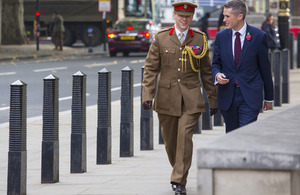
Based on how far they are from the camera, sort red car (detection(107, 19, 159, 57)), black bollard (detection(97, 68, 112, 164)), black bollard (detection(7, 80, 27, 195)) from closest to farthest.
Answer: black bollard (detection(7, 80, 27, 195)) → black bollard (detection(97, 68, 112, 164)) → red car (detection(107, 19, 159, 57))

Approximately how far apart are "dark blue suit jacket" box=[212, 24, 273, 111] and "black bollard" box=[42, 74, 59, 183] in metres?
1.34

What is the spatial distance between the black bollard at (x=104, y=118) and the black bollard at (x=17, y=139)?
5.36 ft

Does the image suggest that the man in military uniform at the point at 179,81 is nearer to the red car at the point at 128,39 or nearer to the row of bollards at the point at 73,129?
the row of bollards at the point at 73,129

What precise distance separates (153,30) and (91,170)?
25.9 m

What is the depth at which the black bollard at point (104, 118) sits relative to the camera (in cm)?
809

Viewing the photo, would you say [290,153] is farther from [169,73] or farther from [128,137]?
[128,137]

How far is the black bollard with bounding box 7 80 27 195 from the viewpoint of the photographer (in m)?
6.40

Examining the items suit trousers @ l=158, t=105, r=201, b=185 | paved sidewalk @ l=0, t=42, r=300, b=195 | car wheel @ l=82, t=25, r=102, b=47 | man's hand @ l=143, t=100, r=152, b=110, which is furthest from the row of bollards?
car wheel @ l=82, t=25, r=102, b=47

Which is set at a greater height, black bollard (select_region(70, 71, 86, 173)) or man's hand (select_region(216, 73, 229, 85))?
man's hand (select_region(216, 73, 229, 85))

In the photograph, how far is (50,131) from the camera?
703 centimetres

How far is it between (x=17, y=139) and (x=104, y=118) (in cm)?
183

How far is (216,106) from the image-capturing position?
667 centimetres

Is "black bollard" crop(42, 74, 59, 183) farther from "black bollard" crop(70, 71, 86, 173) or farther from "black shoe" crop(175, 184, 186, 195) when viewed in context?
"black shoe" crop(175, 184, 186, 195)

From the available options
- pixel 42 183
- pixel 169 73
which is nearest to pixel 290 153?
pixel 169 73
